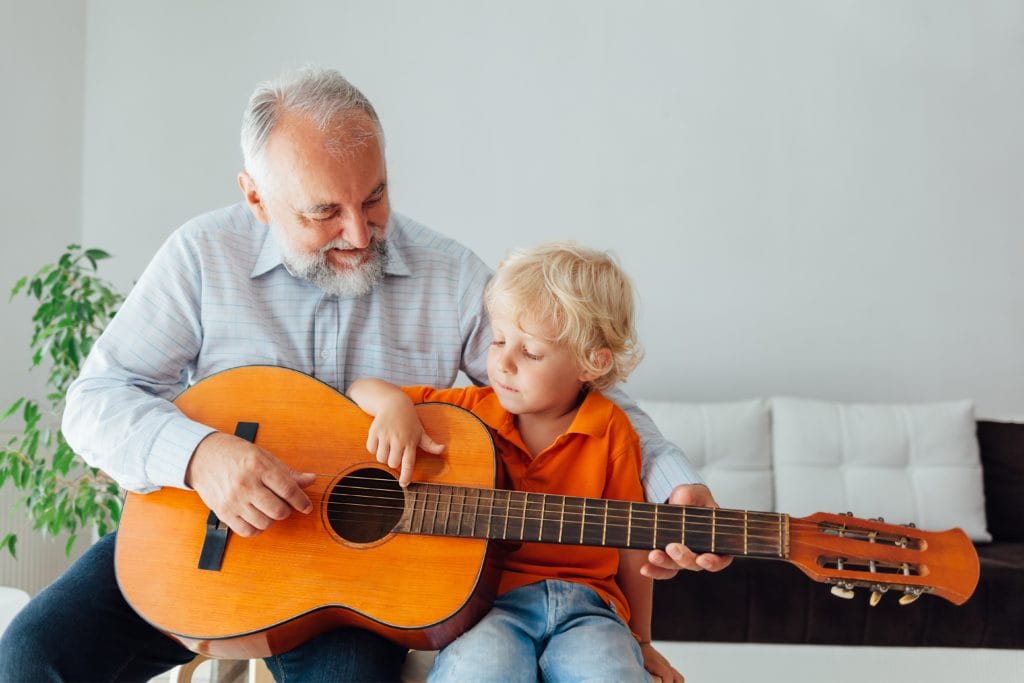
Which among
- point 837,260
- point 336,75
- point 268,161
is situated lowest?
point 837,260

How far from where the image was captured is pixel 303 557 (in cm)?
133

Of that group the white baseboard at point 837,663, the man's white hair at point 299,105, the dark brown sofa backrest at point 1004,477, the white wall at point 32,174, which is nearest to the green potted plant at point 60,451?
the white wall at point 32,174

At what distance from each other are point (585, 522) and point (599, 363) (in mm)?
332

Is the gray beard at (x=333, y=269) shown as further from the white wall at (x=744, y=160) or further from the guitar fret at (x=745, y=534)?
the white wall at (x=744, y=160)

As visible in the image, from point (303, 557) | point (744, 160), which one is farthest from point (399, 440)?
point (744, 160)

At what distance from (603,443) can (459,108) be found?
2.41 meters

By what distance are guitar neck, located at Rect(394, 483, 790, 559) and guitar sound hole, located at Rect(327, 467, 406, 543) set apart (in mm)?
39

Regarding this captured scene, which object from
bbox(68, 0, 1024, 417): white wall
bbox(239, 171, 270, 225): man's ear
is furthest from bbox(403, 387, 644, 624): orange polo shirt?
bbox(68, 0, 1024, 417): white wall

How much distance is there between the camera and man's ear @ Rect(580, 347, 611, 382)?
1.50 meters

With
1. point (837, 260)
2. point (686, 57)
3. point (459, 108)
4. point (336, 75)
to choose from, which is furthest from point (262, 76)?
point (837, 260)

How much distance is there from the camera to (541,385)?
1.48 metres

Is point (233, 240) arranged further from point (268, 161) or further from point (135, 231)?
point (135, 231)

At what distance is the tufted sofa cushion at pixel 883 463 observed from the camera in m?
3.22

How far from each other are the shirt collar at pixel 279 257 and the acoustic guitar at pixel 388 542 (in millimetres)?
304
